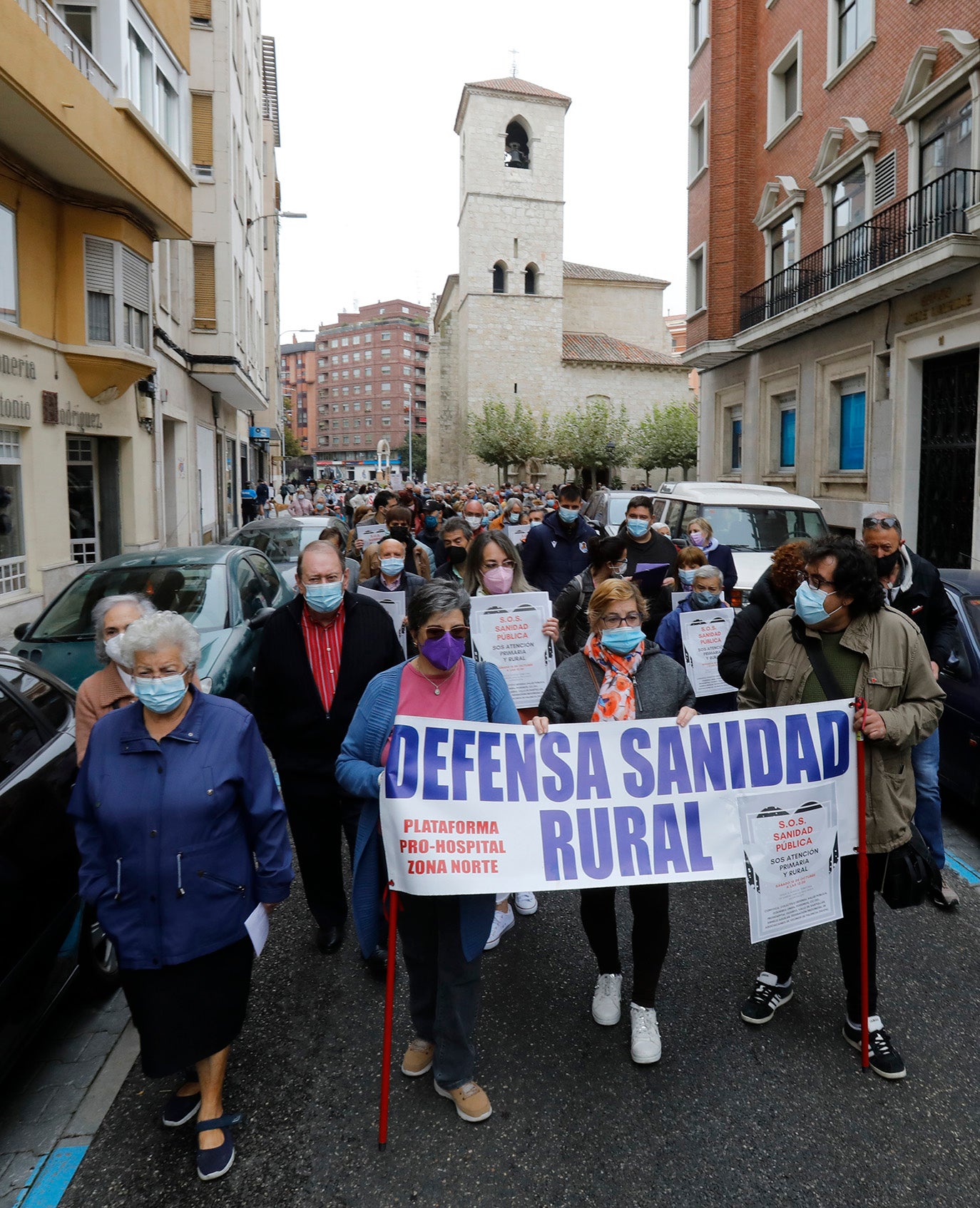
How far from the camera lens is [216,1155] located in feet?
9.84

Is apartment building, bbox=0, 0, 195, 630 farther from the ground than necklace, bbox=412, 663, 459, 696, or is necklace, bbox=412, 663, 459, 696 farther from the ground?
apartment building, bbox=0, 0, 195, 630

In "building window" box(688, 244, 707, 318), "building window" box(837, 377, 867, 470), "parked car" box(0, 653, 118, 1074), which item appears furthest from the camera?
"building window" box(688, 244, 707, 318)

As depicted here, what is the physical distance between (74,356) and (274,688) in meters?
11.8

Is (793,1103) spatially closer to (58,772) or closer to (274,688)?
(274,688)

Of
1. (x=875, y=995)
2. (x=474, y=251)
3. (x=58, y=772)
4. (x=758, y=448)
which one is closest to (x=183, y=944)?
(x=58, y=772)

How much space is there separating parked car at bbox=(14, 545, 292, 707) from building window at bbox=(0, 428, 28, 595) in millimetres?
5364

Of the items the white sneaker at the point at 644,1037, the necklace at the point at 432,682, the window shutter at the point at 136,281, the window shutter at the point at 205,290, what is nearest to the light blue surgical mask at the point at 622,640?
the necklace at the point at 432,682

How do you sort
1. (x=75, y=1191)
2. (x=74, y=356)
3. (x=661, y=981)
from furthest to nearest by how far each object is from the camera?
(x=74, y=356)
(x=661, y=981)
(x=75, y=1191)

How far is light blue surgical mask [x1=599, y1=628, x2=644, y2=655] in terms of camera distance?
3.68m

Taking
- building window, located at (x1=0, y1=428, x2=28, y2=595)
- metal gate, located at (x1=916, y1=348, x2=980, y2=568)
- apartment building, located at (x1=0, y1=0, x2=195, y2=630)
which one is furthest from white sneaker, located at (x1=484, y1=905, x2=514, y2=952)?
metal gate, located at (x1=916, y1=348, x2=980, y2=568)

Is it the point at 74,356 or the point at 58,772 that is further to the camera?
the point at 74,356

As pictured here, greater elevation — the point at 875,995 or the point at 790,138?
the point at 790,138

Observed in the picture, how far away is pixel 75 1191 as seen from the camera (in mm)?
2930

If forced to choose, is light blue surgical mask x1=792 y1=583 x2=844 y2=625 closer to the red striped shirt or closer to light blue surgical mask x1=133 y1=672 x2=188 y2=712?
the red striped shirt
